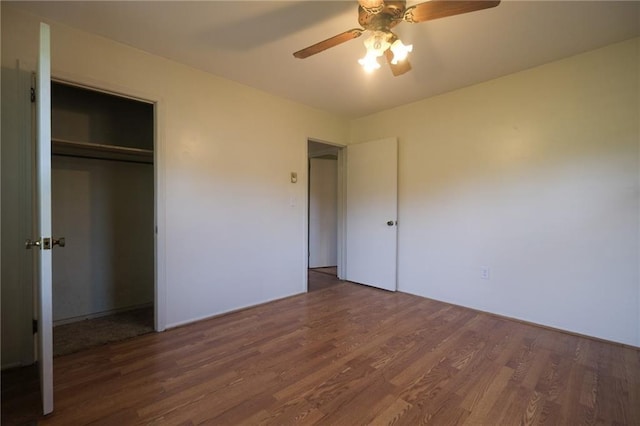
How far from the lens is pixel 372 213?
3902mm

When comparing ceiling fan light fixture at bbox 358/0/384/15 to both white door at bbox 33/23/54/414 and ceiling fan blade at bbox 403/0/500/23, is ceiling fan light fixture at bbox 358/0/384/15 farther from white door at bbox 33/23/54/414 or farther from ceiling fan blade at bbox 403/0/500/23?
white door at bbox 33/23/54/414

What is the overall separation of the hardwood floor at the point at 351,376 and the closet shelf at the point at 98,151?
5.23 ft

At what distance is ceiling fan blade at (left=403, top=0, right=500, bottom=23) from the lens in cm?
136

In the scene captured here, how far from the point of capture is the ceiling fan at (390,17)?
4.65 ft

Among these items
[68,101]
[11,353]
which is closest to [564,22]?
[68,101]

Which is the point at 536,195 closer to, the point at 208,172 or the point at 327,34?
the point at 327,34

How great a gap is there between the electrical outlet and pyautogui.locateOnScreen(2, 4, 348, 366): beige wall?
1977 millimetres

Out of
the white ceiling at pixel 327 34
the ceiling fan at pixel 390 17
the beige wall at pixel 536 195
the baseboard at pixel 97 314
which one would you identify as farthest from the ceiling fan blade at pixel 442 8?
the baseboard at pixel 97 314

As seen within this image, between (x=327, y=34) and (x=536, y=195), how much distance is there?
2294 millimetres

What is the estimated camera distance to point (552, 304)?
2.59m

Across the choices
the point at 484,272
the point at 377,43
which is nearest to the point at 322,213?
the point at 484,272

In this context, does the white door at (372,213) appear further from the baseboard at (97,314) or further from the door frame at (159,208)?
the baseboard at (97,314)

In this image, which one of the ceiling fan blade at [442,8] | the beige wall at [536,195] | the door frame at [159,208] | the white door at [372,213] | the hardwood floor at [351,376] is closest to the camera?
the ceiling fan blade at [442,8]

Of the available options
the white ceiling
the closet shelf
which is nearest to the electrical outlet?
the white ceiling
